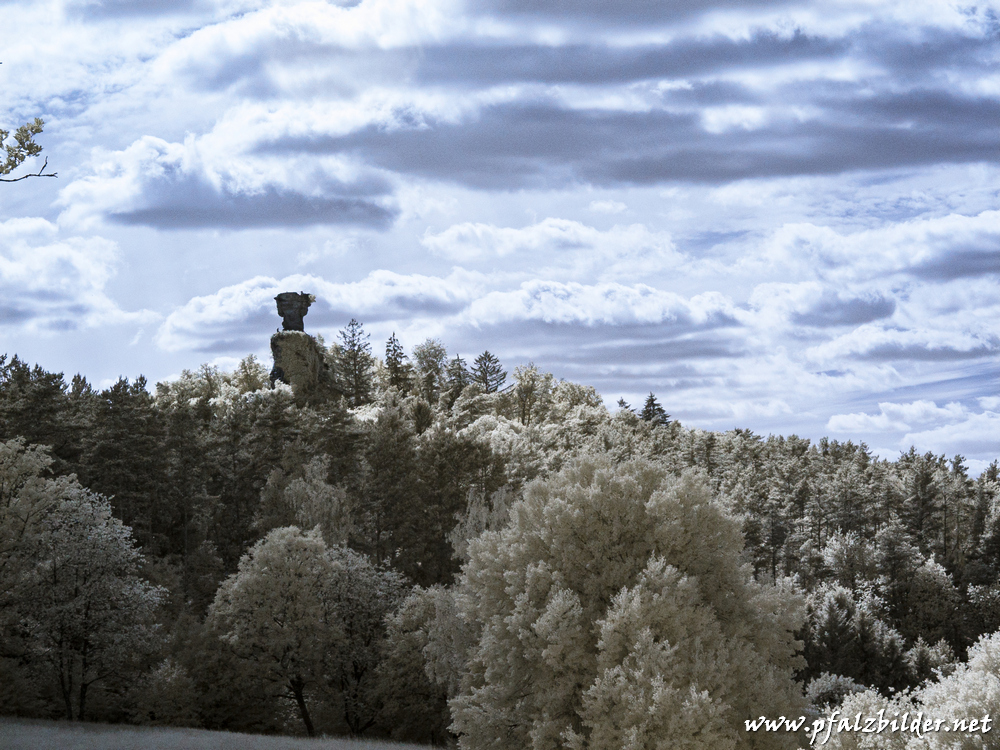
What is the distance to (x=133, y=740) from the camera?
121ft

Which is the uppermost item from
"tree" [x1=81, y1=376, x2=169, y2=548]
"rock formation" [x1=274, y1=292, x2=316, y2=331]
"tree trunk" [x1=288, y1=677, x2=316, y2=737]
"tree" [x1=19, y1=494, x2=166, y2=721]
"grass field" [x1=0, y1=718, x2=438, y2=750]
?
"rock formation" [x1=274, y1=292, x2=316, y2=331]

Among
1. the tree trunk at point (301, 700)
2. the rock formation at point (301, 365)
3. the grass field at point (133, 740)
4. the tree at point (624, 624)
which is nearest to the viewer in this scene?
A: the tree at point (624, 624)

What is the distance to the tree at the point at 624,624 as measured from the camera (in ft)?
91.9

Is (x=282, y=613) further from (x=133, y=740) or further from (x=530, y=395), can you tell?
(x=530, y=395)

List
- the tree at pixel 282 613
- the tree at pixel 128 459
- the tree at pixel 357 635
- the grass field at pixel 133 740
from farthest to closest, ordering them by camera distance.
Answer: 1. the tree at pixel 128 459
2. the tree at pixel 357 635
3. the tree at pixel 282 613
4. the grass field at pixel 133 740

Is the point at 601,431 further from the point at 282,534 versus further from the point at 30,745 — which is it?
the point at 30,745

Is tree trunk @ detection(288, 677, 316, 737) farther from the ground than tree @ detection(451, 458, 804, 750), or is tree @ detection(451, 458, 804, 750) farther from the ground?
tree @ detection(451, 458, 804, 750)

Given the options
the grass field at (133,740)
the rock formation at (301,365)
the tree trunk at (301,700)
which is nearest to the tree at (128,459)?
the tree trunk at (301,700)

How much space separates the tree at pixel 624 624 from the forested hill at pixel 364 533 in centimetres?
41

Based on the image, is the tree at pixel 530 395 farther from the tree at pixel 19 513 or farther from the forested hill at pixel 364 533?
the tree at pixel 19 513

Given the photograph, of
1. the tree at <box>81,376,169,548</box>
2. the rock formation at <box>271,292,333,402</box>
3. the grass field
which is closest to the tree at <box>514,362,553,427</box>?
the rock formation at <box>271,292,333,402</box>

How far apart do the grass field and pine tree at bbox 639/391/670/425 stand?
127730mm

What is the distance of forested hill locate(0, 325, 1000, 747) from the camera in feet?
156

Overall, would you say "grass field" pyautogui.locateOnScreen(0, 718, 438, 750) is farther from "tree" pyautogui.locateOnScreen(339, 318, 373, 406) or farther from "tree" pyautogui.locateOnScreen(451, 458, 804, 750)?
"tree" pyautogui.locateOnScreen(339, 318, 373, 406)
